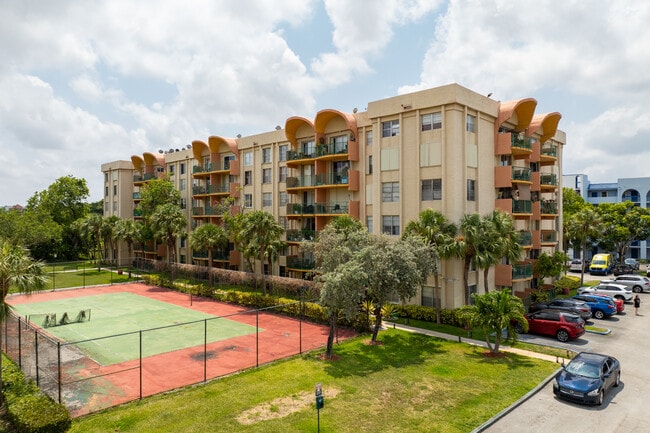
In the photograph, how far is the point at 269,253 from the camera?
39250mm

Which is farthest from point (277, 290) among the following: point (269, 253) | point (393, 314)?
point (393, 314)

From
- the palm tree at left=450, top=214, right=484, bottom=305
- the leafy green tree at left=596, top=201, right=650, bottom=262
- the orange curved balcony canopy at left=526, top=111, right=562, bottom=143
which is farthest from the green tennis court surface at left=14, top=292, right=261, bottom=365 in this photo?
the leafy green tree at left=596, top=201, right=650, bottom=262

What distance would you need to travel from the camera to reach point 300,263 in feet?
136

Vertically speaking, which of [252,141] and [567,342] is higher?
[252,141]

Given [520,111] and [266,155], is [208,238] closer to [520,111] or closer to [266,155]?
[266,155]

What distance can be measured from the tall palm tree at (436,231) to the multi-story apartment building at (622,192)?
203ft

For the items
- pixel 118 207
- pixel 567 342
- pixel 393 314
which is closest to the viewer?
pixel 567 342

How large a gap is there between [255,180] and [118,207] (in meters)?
35.5

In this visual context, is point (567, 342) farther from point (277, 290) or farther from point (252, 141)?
point (252, 141)

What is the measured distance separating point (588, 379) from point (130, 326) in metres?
28.8

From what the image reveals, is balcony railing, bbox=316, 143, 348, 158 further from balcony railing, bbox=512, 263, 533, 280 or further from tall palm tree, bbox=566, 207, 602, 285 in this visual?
tall palm tree, bbox=566, 207, 602, 285

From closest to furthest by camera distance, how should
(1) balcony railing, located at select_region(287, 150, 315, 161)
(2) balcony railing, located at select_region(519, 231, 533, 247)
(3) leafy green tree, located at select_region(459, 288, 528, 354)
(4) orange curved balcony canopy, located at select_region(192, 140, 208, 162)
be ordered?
(3) leafy green tree, located at select_region(459, 288, 528, 354) < (2) balcony railing, located at select_region(519, 231, 533, 247) < (1) balcony railing, located at select_region(287, 150, 315, 161) < (4) orange curved balcony canopy, located at select_region(192, 140, 208, 162)

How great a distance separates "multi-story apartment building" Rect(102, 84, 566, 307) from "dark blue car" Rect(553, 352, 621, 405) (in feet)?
41.4

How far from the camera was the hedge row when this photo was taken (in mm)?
14094
